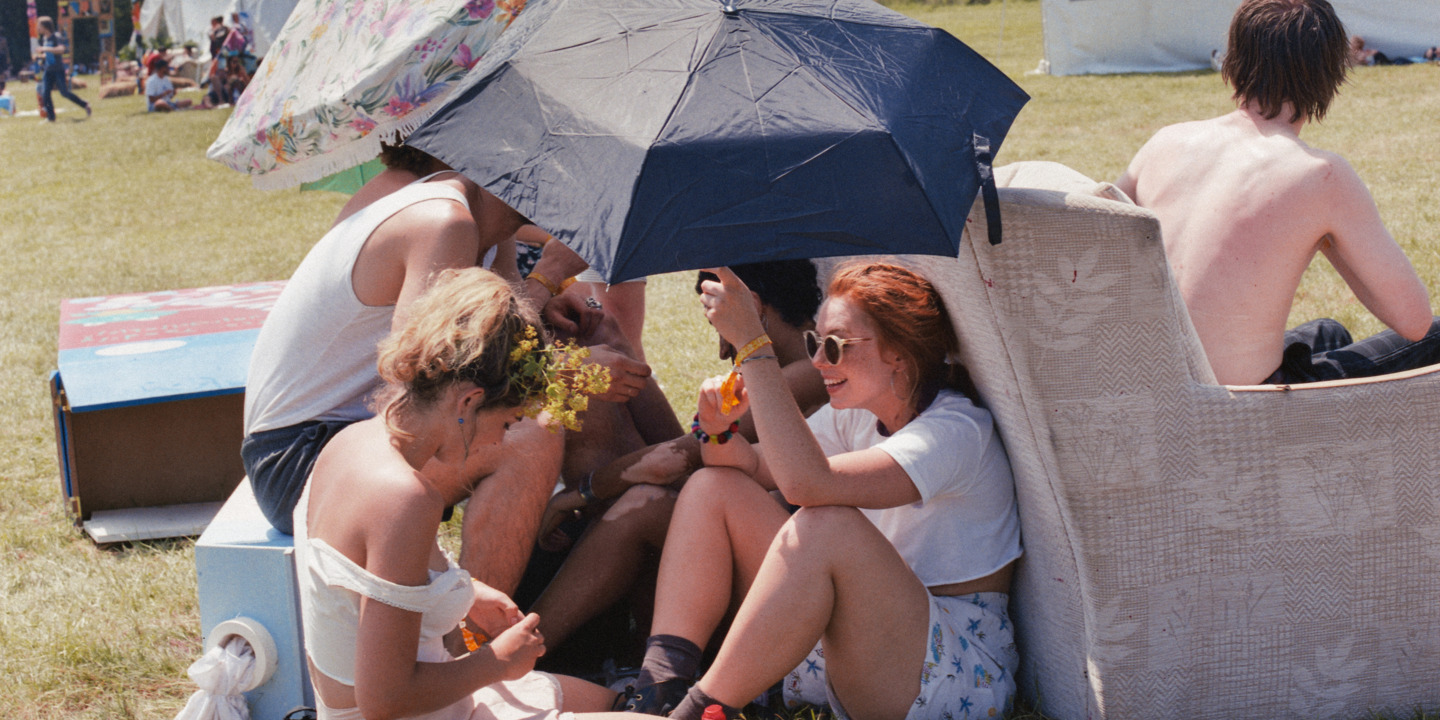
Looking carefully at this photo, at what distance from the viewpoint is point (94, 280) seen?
8.80 m

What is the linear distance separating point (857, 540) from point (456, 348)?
85 centimetres

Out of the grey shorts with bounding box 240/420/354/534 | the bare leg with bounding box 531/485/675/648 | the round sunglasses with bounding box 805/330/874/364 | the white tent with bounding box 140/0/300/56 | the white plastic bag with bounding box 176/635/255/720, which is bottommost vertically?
the white tent with bounding box 140/0/300/56

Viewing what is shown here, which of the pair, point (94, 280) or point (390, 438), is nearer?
point (390, 438)

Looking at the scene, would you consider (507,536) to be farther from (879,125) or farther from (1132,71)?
(1132,71)

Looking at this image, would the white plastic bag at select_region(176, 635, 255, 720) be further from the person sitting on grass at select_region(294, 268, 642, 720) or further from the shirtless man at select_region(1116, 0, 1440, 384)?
the shirtless man at select_region(1116, 0, 1440, 384)

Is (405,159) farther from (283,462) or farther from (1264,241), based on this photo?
(1264,241)

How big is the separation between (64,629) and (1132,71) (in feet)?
52.7

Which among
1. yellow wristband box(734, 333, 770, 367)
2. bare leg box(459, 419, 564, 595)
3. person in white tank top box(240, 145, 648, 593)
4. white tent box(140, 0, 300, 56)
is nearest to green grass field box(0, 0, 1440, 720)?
person in white tank top box(240, 145, 648, 593)

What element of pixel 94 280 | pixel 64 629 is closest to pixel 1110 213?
pixel 64 629

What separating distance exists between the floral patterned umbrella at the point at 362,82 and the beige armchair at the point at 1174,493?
4.51 feet

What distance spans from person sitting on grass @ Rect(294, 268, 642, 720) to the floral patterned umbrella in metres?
1.01

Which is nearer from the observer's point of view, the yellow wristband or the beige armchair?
the beige armchair

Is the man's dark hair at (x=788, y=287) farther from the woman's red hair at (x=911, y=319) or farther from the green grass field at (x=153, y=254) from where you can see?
the green grass field at (x=153, y=254)

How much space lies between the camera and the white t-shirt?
92.0 inches
